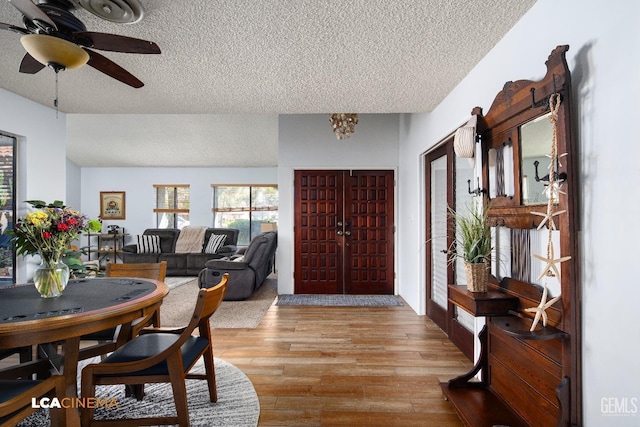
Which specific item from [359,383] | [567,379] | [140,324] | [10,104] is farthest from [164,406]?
[10,104]

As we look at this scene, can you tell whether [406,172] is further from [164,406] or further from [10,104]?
[10,104]

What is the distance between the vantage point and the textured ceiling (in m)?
1.79

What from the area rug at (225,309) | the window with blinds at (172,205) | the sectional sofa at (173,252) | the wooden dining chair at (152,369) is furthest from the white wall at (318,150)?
the window with blinds at (172,205)

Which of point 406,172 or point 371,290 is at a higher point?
point 406,172

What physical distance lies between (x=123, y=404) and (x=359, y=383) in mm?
1518

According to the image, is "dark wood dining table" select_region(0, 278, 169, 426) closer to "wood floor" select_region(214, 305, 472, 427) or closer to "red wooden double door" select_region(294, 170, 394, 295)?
"wood floor" select_region(214, 305, 472, 427)

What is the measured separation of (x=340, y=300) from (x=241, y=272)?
1.47 metres

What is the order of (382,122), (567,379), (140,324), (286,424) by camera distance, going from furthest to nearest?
(382,122)
(140,324)
(286,424)
(567,379)

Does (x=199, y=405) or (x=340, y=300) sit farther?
(x=340, y=300)

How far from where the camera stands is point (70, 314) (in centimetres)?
150

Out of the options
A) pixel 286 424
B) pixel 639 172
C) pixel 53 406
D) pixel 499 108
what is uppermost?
pixel 499 108

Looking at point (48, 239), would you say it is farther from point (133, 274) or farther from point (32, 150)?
point (32, 150)

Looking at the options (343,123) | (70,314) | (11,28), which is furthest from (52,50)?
(343,123)

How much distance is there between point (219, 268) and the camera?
4.85 m
